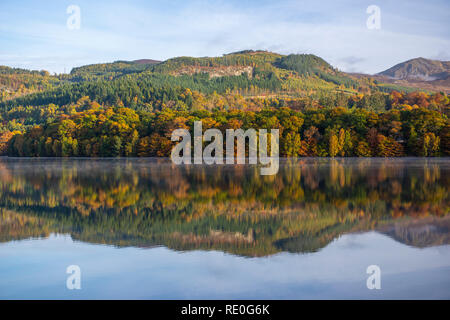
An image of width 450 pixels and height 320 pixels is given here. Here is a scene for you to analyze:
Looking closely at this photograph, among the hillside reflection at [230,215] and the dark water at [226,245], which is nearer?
the dark water at [226,245]

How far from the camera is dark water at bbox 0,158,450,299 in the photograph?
8266mm

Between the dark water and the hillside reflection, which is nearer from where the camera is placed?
the dark water

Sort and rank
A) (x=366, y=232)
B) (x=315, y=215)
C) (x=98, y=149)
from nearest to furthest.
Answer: (x=366, y=232) → (x=315, y=215) → (x=98, y=149)

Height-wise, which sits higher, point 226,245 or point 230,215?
point 230,215

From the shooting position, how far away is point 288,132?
282 ft

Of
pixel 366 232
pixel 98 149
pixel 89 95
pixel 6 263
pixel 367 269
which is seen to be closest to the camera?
pixel 367 269

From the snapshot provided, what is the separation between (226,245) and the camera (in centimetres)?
1143

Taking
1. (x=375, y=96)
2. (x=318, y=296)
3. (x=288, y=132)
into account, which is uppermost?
(x=375, y=96)

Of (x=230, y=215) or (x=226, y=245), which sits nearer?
(x=226, y=245)

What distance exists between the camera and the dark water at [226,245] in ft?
27.1

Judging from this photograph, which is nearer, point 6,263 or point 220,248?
point 6,263

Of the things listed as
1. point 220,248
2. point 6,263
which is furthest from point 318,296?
point 6,263

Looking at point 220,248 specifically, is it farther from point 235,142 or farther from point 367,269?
point 235,142

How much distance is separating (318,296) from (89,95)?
17855 cm
